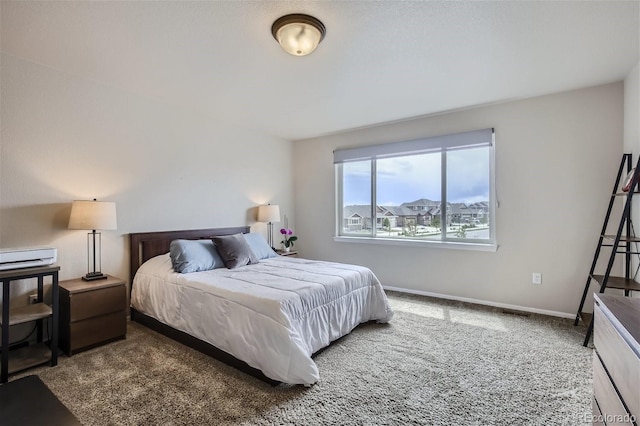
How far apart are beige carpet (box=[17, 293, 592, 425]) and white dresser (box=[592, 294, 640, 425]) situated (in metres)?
0.67

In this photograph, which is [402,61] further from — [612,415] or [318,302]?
[612,415]

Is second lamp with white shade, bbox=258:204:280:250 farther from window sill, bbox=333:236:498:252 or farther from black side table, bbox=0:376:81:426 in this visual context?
black side table, bbox=0:376:81:426

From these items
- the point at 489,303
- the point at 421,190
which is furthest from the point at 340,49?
the point at 489,303

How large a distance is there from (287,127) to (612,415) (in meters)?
4.30

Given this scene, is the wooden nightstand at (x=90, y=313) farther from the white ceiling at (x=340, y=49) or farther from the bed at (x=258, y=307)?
the white ceiling at (x=340, y=49)

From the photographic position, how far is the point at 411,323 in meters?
3.17

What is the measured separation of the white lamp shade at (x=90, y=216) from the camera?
2.63 metres

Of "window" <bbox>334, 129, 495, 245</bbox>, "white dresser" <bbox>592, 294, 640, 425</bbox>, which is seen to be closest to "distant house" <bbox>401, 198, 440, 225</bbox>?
"window" <bbox>334, 129, 495, 245</bbox>

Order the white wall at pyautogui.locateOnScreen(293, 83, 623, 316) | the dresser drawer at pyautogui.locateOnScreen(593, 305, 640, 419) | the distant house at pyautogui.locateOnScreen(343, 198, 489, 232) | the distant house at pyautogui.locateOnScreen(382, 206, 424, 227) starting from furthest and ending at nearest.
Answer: the distant house at pyautogui.locateOnScreen(382, 206, 424, 227) → the distant house at pyautogui.locateOnScreen(343, 198, 489, 232) → the white wall at pyautogui.locateOnScreen(293, 83, 623, 316) → the dresser drawer at pyautogui.locateOnScreen(593, 305, 640, 419)

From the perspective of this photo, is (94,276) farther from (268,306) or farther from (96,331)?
(268,306)

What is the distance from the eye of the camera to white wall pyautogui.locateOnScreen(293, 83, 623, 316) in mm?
3129

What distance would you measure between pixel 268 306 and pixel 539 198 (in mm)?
3173

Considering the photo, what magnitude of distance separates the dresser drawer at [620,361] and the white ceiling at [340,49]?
1.87 m

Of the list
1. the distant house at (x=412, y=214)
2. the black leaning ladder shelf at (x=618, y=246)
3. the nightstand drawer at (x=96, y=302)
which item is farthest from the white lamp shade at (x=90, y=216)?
the black leaning ladder shelf at (x=618, y=246)
